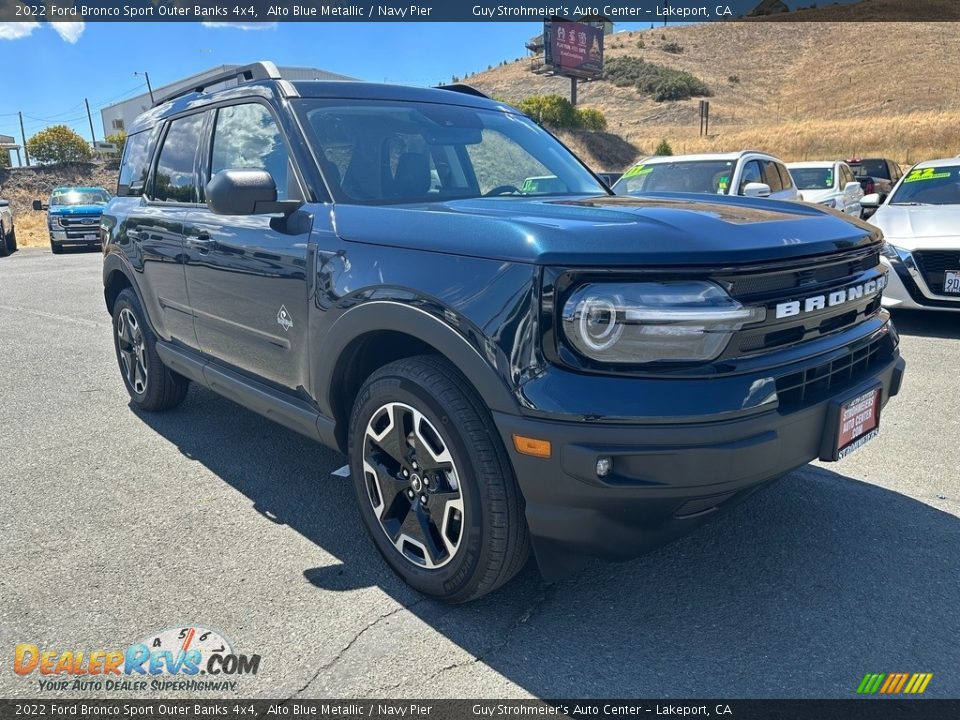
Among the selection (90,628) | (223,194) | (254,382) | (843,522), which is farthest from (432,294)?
(843,522)

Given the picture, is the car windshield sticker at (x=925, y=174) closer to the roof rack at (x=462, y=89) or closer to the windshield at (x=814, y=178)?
the windshield at (x=814, y=178)

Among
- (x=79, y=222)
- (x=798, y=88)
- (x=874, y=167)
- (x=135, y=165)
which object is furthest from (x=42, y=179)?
(x=798, y=88)

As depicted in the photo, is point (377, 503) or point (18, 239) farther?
point (18, 239)

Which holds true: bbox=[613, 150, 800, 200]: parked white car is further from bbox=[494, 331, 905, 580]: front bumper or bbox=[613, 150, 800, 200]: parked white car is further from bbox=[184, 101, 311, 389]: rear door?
bbox=[494, 331, 905, 580]: front bumper

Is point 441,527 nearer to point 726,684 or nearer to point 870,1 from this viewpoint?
point 726,684

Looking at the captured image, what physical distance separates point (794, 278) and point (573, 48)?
53.4 metres

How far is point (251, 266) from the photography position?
10.3 ft

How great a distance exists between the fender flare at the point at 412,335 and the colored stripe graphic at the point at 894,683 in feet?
4.33

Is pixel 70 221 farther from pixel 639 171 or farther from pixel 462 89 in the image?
pixel 462 89

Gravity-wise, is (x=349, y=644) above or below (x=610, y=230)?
below

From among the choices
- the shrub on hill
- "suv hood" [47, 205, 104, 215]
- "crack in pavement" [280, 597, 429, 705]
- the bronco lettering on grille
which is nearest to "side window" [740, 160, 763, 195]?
the bronco lettering on grille

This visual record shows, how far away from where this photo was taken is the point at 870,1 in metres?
83.3

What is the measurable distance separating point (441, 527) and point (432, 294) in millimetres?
798

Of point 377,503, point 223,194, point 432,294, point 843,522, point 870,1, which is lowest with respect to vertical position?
point 843,522
